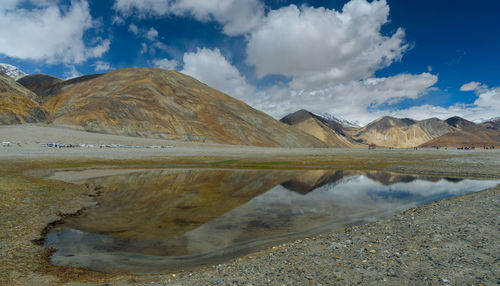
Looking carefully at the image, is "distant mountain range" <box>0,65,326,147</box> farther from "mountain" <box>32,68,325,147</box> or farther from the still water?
the still water

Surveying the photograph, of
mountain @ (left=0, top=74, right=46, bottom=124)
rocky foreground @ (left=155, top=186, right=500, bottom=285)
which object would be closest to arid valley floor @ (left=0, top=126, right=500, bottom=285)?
rocky foreground @ (left=155, top=186, right=500, bottom=285)

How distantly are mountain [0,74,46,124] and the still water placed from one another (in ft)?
440

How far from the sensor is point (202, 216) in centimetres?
1875

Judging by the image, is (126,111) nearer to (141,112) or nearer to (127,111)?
(127,111)

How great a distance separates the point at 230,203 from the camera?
22875 millimetres

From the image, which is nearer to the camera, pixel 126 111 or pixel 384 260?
pixel 384 260

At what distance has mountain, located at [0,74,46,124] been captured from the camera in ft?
419

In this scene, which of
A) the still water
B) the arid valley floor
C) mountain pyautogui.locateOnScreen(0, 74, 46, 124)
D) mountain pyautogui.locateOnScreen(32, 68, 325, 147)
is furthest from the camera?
mountain pyautogui.locateOnScreen(32, 68, 325, 147)

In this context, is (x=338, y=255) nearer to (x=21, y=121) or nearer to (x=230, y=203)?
(x=230, y=203)

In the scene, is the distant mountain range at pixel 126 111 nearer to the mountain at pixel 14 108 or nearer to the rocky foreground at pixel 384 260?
the mountain at pixel 14 108

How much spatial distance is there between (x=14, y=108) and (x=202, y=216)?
538 ft

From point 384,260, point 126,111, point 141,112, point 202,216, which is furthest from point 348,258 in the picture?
point 141,112

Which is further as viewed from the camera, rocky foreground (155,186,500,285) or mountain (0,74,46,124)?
mountain (0,74,46,124)

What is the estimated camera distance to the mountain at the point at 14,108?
127625mm
